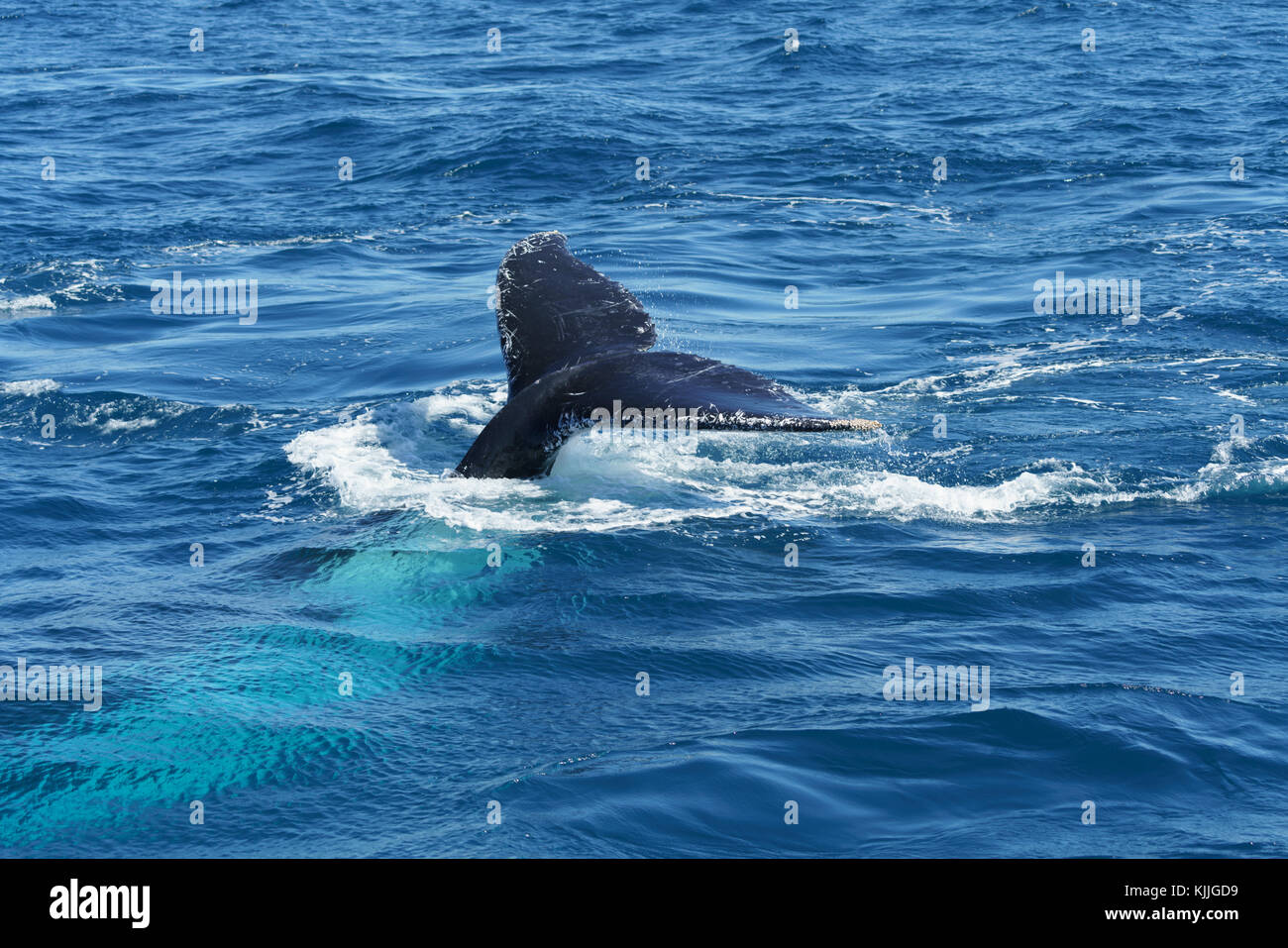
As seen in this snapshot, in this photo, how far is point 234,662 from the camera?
895cm

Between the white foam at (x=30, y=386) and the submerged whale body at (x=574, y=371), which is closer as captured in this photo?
the submerged whale body at (x=574, y=371)

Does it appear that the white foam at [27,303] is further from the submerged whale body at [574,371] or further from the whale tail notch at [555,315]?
the whale tail notch at [555,315]

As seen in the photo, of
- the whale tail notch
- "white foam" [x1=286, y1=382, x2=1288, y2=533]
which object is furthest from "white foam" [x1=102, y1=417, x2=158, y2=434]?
the whale tail notch

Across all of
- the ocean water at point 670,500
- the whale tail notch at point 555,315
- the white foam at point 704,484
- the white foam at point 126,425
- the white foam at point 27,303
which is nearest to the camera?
the ocean water at point 670,500

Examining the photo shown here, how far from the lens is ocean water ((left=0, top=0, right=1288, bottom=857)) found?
7.58 m

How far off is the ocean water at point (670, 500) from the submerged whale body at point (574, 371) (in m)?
0.86

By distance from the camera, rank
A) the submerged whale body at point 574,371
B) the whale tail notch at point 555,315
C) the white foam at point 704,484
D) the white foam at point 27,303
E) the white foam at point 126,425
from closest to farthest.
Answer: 1. the submerged whale body at point 574,371
2. the whale tail notch at point 555,315
3. the white foam at point 704,484
4. the white foam at point 126,425
5. the white foam at point 27,303

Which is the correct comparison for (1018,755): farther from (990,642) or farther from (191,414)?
(191,414)

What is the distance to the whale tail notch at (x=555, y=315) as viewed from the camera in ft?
32.7

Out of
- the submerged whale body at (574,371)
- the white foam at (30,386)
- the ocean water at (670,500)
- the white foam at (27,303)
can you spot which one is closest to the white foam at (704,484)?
the ocean water at (670,500)

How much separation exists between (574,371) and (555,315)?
3.44ft

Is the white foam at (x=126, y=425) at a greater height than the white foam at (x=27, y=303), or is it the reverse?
the white foam at (x=27, y=303)

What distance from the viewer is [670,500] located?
11820 mm
